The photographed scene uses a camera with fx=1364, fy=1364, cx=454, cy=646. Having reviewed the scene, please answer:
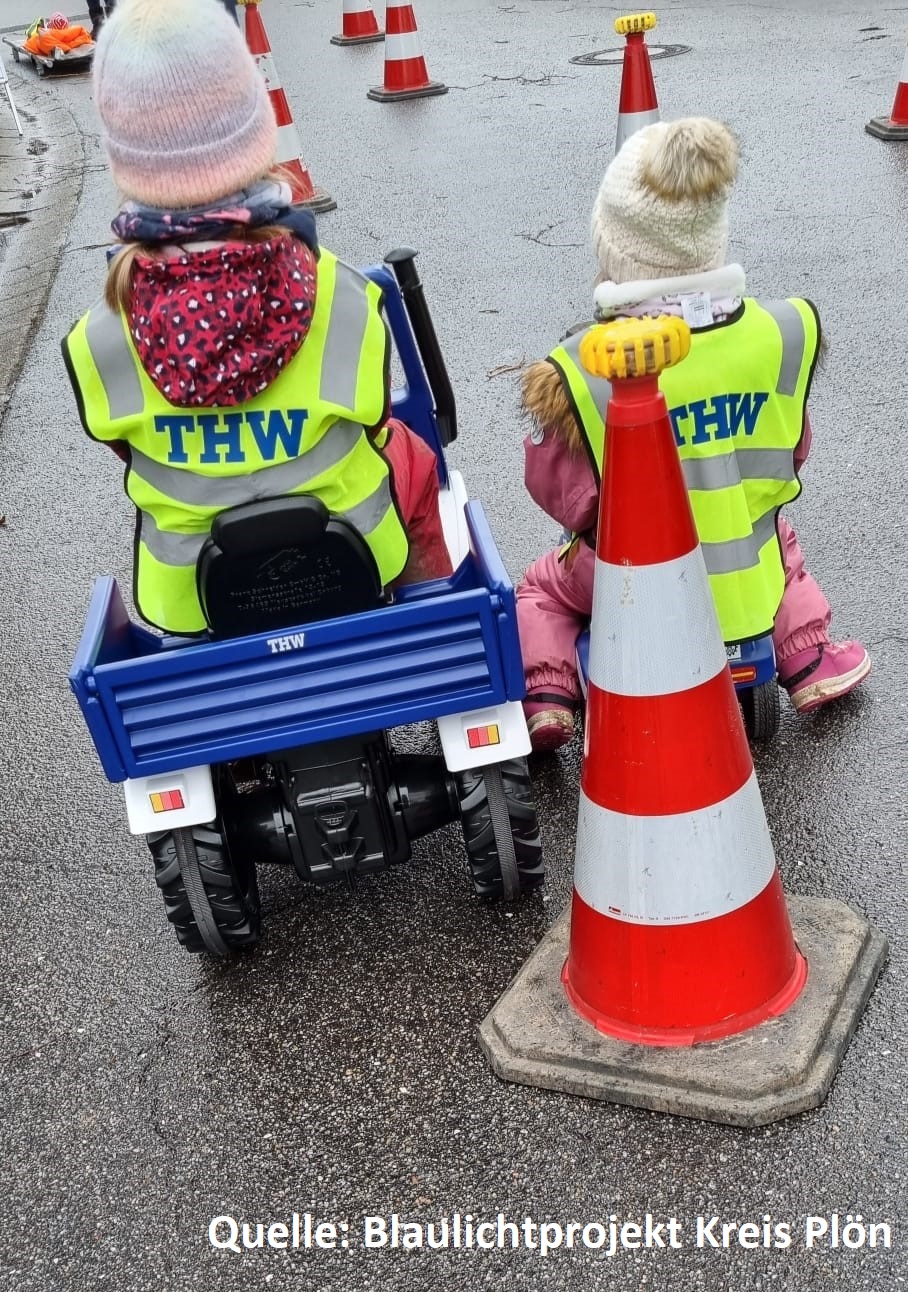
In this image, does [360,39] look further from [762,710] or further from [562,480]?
[762,710]

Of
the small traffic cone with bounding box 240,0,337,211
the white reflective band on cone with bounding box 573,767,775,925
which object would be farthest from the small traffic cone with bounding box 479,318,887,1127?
the small traffic cone with bounding box 240,0,337,211

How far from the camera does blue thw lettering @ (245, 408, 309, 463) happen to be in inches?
101

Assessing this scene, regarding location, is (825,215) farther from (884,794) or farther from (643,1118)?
(643,1118)

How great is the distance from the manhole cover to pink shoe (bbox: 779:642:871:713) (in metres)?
8.96

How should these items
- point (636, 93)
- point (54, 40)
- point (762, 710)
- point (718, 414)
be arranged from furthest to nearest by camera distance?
point (54, 40), point (636, 93), point (762, 710), point (718, 414)

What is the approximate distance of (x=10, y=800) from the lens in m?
3.71

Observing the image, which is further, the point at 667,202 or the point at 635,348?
the point at 667,202

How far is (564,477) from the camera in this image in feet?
10.4

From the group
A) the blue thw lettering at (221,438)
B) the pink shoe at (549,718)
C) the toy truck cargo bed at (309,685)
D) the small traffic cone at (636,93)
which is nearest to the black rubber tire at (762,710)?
the pink shoe at (549,718)

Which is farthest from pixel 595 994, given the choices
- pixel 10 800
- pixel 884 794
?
pixel 10 800

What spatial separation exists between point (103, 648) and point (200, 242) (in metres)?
0.83

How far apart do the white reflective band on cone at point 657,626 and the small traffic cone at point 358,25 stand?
46.2 ft

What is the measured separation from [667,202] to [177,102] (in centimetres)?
106

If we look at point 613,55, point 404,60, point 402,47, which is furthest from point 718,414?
point 613,55
